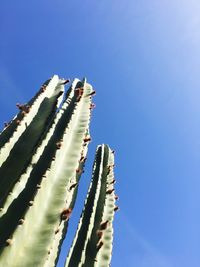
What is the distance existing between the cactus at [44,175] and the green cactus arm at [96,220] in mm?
14

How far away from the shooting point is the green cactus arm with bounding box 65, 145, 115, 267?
3.64 metres

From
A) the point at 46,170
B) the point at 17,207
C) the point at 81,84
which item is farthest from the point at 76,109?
the point at 17,207

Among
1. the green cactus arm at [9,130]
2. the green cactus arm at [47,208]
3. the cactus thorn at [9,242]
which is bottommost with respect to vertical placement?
the cactus thorn at [9,242]

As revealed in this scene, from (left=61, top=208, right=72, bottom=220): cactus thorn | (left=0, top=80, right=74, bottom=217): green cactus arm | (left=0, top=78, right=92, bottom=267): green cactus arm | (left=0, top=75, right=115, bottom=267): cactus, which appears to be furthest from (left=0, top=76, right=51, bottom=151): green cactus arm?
(left=61, top=208, right=72, bottom=220): cactus thorn

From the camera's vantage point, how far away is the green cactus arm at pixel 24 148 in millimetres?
3170

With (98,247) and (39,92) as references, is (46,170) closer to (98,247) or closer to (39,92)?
(98,247)

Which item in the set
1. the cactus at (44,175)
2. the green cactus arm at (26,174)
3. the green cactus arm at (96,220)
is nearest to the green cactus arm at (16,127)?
the cactus at (44,175)

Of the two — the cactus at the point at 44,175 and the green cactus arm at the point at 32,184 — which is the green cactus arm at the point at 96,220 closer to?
the cactus at the point at 44,175

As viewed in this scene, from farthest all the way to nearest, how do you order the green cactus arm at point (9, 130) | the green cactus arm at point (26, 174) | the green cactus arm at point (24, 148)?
the green cactus arm at point (9, 130)
the green cactus arm at point (24, 148)
the green cactus arm at point (26, 174)

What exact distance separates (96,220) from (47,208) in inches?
56.2

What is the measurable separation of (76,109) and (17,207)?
5.11ft

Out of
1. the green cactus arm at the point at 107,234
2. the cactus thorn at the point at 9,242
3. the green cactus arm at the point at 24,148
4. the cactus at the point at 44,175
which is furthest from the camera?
the green cactus arm at the point at 107,234

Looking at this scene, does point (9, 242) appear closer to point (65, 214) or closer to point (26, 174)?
point (65, 214)

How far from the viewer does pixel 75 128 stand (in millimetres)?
3787
